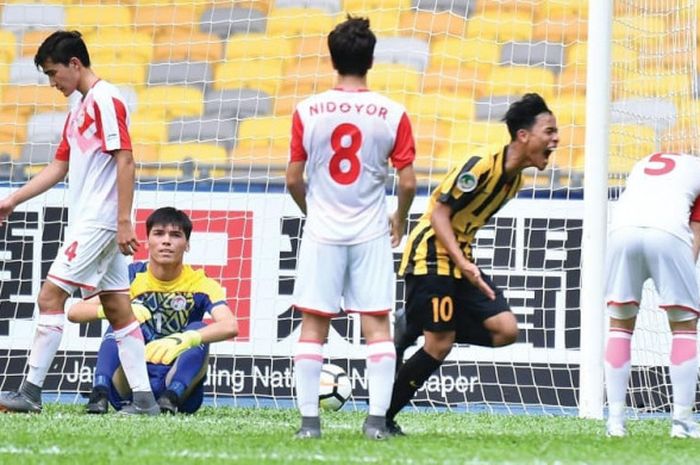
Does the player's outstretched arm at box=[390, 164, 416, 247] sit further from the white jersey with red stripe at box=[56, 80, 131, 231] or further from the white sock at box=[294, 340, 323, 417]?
the white jersey with red stripe at box=[56, 80, 131, 231]

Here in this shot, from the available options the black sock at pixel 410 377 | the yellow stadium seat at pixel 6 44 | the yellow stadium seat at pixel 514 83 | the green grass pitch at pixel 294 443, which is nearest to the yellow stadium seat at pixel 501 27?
the yellow stadium seat at pixel 514 83

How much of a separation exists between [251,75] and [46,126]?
1.41m

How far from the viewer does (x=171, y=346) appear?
6754mm

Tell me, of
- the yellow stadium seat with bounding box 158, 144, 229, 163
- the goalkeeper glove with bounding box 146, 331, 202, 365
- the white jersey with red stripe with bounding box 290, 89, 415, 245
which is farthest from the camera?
the yellow stadium seat with bounding box 158, 144, 229, 163

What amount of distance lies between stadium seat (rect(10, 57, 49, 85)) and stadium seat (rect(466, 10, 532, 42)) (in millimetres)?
2874

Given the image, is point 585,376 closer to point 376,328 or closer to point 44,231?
point 376,328

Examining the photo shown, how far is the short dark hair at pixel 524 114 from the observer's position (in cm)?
561

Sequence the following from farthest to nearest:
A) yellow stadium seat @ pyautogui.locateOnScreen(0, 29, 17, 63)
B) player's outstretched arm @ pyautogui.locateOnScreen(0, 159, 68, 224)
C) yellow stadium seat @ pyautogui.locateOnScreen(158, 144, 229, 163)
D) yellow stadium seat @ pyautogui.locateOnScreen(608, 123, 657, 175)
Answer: yellow stadium seat @ pyautogui.locateOnScreen(0, 29, 17, 63)
yellow stadium seat @ pyautogui.locateOnScreen(158, 144, 229, 163)
yellow stadium seat @ pyautogui.locateOnScreen(608, 123, 657, 175)
player's outstretched arm @ pyautogui.locateOnScreen(0, 159, 68, 224)

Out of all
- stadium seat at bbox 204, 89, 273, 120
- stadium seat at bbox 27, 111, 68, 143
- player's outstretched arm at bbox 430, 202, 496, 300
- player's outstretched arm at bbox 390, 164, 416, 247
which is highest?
stadium seat at bbox 204, 89, 273, 120

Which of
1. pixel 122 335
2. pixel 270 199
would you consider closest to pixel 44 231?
pixel 270 199

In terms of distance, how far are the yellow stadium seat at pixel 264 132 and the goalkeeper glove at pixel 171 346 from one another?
2752 millimetres

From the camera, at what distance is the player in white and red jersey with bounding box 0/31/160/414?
6.23 meters

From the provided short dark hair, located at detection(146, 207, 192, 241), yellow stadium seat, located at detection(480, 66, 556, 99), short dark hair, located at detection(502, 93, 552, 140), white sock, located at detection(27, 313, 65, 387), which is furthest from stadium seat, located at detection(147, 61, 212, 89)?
short dark hair, located at detection(502, 93, 552, 140)

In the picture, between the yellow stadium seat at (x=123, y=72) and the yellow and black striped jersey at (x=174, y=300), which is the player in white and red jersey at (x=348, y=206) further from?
the yellow stadium seat at (x=123, y=72)
